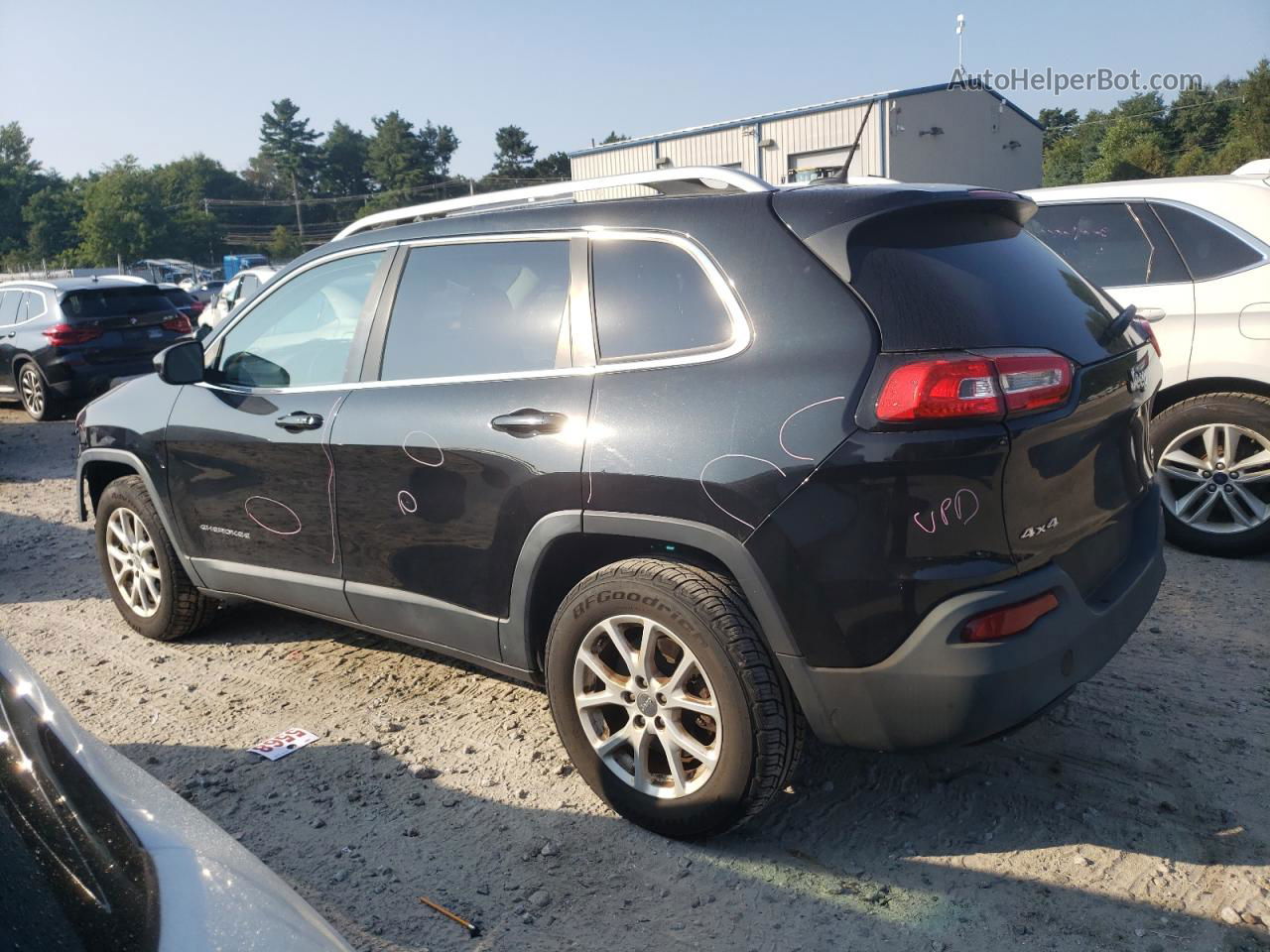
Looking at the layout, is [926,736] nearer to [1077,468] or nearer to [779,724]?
[779,724]

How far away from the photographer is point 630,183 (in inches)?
140

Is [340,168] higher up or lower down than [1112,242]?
higher up

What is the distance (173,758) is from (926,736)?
8.99ft

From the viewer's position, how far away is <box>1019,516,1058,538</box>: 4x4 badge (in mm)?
2721

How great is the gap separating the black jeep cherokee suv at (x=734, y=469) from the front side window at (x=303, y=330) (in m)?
0.05

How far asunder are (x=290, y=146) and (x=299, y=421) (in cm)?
13326

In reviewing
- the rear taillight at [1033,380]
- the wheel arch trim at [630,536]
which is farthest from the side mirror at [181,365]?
the rear taillight at [1033,380]

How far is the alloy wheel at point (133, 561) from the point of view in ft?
16.4

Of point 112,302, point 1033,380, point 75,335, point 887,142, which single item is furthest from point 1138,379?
point 887,142

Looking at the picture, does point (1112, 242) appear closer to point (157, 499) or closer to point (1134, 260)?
point (1134, 260)

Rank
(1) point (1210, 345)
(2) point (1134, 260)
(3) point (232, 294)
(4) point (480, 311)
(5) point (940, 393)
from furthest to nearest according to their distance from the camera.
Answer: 1. (3) point (232, 294)
2. (2) point (1134, 260)
3. (1) point (1210, 345)
4. (4) point (480, 311)
5. (5) point (940, 393)

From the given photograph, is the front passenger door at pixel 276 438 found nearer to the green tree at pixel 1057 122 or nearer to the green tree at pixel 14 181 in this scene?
the green tree at pixel 1057 122

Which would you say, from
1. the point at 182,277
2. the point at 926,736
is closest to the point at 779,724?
the point at 926,736

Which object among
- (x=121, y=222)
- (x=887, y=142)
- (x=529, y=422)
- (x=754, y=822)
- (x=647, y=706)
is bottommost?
(x=754, y=822)
